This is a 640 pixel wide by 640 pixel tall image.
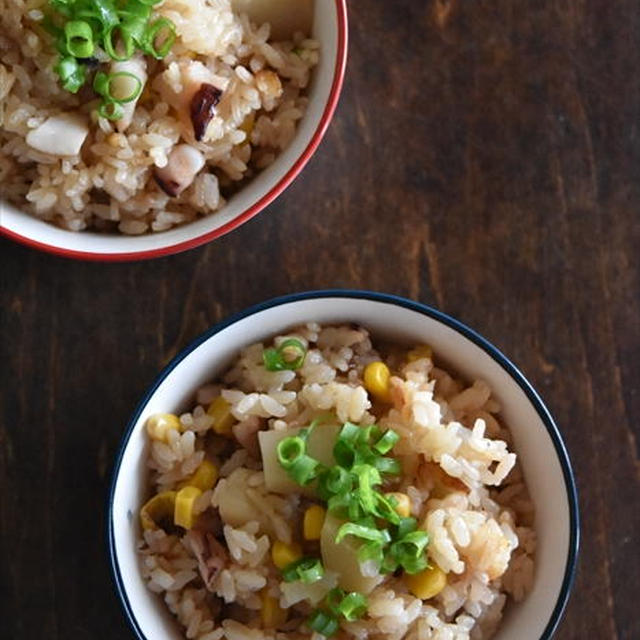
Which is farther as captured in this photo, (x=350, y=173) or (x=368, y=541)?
(x=350, y=173)

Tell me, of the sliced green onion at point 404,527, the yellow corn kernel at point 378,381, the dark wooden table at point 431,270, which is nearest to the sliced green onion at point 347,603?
the sliced green onion at point 404,527

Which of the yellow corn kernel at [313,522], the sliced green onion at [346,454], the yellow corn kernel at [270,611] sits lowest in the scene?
the yellow corn kernel at [270,611]

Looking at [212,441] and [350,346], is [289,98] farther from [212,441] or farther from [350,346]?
[212,441]

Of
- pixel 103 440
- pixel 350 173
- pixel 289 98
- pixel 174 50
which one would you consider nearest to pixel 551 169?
pixel 350 173

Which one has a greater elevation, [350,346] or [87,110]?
[87,110]

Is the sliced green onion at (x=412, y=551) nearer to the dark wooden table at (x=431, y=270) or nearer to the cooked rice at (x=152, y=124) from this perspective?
the dark wooden table at (x=431, y=270)

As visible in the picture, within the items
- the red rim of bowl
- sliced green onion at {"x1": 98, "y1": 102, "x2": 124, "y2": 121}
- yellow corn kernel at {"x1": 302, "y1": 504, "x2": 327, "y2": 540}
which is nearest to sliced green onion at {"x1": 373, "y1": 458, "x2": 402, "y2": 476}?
yellow corn kernel at {"x1": 302, "y1": 504, "x2": 327, "y2": 540}

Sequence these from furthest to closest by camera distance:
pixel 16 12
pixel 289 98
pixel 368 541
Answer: pixel 289 98 → pixel 16 12 → pixel 368 541
